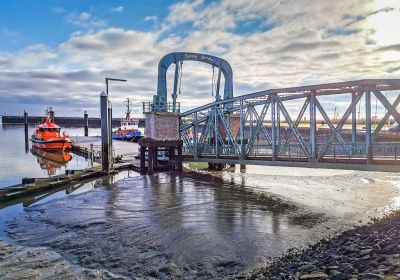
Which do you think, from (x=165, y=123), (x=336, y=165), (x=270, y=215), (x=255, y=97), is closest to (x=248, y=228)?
(x=270, y=215)

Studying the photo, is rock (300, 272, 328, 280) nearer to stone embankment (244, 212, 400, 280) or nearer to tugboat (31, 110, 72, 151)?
stone embankment (244, 212, 400, 280)

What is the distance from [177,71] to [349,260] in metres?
24.5

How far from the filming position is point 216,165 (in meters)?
30.2

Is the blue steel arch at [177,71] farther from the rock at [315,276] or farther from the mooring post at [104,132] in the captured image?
the rock at [315,276]

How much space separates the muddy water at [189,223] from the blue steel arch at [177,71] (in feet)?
27.8

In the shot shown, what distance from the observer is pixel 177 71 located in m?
29.4

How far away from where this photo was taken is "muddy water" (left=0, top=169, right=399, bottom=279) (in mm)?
9070

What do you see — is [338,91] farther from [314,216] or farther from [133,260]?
[133,260]

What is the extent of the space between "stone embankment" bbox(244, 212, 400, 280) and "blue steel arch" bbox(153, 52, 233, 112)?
796 inches

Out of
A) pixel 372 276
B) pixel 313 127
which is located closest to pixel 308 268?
pixel 372 276

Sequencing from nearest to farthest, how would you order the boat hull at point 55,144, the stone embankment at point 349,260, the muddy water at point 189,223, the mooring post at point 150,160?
1. the stone embankment at point 349,260
2. the muddy water at point 189,223
3. the mooring post at point 150,160
4. the boat hull at point 55,144

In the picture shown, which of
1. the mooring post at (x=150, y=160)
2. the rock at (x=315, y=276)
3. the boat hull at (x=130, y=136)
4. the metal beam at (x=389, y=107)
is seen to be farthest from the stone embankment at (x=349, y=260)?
the boat hull at (x=130, y=136)

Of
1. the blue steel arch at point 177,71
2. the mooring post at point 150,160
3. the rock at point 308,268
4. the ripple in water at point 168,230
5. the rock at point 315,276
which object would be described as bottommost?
the ripple in water at point 168,230

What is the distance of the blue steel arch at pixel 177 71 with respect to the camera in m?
27.7
